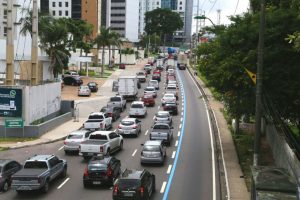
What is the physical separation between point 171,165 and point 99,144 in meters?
4.69

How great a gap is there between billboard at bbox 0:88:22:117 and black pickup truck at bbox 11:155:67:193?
54.4 feet

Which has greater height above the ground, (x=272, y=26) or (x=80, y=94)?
(x=272, y=26)

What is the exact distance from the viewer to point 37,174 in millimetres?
24172

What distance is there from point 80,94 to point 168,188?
43014 mm

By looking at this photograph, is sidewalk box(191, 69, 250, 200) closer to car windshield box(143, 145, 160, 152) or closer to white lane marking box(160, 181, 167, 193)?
white lane marking box(160, 181, 167, 193)

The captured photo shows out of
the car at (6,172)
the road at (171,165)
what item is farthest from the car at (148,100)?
the car at (6,172)

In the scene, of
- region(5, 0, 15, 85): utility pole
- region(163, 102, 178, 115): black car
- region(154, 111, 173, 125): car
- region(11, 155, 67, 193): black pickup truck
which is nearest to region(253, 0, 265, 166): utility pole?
region(11, 155, 67, 193): black pickup truck

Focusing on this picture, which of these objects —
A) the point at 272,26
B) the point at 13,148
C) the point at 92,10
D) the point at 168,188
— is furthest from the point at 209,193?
the point at 92,10

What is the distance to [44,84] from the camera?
156ft

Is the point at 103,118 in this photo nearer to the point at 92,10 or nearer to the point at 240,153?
the point at 240,153

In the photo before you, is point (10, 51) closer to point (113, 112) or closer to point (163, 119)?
point (113, 112)

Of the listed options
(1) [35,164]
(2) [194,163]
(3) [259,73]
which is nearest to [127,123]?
(2) [194,163]

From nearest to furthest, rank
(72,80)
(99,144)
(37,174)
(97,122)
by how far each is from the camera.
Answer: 1. (37,174)
2. (99,144)
3. (97,122)
4. (72,80)

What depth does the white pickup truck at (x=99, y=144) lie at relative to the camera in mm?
31734
